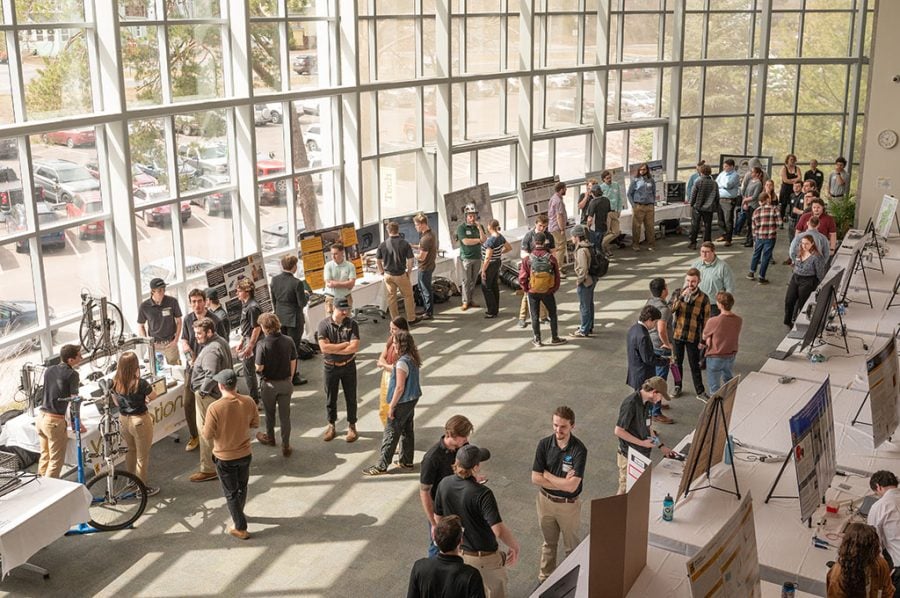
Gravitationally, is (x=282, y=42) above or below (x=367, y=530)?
above

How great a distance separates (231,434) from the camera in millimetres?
7516

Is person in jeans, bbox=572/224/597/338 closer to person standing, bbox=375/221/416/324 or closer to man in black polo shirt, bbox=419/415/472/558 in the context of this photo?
person standing, bbox=375/221/416/324

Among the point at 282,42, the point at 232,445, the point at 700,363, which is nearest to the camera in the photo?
the point at 232,445

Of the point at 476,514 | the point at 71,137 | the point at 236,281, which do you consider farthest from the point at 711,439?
the point at 71,137

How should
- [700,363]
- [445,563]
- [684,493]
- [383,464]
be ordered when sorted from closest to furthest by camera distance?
[445,563] → [684,493] → [383,464] → [700,363]

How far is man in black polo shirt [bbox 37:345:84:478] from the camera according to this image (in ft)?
26.8

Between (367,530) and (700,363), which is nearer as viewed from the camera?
(367,530)

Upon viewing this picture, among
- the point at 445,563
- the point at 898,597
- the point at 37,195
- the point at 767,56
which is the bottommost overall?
the point at 898,597

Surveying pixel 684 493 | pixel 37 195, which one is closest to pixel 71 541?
pixel 37 195

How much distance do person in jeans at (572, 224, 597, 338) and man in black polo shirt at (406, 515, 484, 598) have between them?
7445mm

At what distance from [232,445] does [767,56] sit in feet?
51.7

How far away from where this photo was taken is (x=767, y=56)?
19734mm

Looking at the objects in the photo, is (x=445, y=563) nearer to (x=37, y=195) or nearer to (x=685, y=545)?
(x=685, y=545)

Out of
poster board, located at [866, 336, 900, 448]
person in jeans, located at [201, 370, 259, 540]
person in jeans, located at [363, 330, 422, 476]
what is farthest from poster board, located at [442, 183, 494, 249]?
poster board, located at [866, 336, 900, 448]
